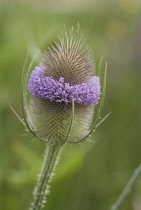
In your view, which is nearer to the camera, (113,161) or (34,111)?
(34,111)

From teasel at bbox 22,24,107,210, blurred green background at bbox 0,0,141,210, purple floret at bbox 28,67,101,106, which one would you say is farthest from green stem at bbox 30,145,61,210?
blurred green background at bbox 0,0,141,210

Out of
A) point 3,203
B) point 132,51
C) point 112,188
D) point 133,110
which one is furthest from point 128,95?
point 3,203

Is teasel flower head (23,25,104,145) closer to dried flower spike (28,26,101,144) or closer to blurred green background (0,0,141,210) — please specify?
dried flower spike (28,26,101,144)

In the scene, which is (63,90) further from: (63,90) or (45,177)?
(45,177)

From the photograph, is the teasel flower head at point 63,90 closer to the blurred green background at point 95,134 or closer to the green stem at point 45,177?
the green stem at point 45,177

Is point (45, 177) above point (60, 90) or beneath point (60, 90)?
beneath

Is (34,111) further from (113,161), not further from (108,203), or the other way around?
(113,161)

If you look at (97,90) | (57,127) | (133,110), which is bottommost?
(133,110)

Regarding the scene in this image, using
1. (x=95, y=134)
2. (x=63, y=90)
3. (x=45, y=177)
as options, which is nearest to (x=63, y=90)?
(x=63, y=90)
